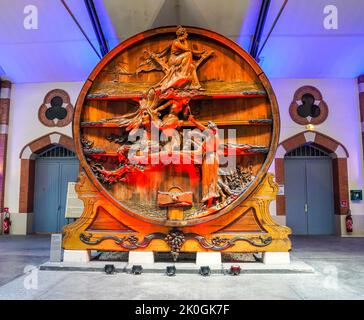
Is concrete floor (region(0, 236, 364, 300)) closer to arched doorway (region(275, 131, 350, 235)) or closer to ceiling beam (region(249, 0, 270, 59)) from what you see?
arched doorway (region(275, 131, 350, 235))

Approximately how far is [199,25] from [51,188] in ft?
19.8

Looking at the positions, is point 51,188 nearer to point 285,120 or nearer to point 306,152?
point 285,120

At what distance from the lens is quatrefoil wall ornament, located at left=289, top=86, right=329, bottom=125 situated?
838cm

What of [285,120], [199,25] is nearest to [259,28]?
[199,25]

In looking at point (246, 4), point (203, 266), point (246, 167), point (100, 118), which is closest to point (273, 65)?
point (246, 4)

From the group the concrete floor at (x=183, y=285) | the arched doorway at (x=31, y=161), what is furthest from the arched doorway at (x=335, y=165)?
the arched doorway at (x=31, y=161)

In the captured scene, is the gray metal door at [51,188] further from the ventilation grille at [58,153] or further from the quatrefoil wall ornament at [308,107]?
the quatrefoil wall ornament at [308,107]

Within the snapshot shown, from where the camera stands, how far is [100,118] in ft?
15.8

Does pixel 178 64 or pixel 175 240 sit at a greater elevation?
pixel 178 64

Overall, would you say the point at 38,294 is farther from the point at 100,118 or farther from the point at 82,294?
the point at 100,118

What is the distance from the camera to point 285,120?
27.7ft

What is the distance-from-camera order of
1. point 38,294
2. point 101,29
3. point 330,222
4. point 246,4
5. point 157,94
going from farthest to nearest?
point 330,222
point 101,29
point 246,4
point 157,94
point 38,294

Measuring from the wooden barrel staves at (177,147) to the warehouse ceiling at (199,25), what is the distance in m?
2.84

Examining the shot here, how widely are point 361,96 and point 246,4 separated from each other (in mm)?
4014
